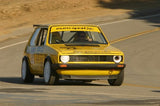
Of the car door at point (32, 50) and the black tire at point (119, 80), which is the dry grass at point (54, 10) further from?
the black tire at point (119, 80)

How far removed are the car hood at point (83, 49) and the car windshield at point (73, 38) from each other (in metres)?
0.45

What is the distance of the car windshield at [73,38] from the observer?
52.3 ft

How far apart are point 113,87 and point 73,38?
204 cm

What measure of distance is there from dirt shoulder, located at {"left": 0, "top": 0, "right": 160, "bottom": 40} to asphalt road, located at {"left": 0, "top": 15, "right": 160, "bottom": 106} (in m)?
3.58

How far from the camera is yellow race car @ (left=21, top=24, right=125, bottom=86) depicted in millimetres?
14719

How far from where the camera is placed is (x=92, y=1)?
5528cm

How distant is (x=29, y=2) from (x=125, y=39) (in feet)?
64.5

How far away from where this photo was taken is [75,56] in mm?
14750

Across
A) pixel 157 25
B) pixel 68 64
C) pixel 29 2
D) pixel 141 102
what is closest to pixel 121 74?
pixel 68 64

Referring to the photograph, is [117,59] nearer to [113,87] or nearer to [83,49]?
[113,87]

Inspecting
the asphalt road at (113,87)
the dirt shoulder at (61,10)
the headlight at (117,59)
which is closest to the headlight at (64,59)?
the asphalt road at (113,87)

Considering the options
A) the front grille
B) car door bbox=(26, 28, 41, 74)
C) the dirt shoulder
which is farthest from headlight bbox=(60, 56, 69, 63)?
the dirt shoulder

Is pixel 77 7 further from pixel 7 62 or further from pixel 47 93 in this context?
pixel 47 93

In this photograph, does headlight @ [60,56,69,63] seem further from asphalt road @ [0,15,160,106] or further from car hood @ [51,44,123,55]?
asphalt road @ [0,15,160,106]
